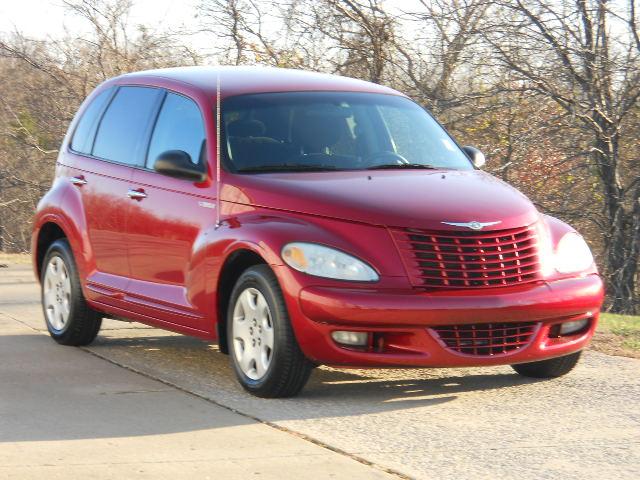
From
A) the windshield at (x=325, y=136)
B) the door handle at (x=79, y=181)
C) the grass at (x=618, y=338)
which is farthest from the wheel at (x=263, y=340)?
the grass at (x=618, y=338)

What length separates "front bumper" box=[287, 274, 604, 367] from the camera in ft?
22.2

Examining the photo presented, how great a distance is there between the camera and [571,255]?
24.8 feet

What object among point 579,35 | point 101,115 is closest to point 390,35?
point 579,35

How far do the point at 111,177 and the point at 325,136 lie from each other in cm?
161

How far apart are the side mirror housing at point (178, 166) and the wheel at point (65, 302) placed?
170 centimetres

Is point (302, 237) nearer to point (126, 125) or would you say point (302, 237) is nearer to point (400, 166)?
point (400, 166)

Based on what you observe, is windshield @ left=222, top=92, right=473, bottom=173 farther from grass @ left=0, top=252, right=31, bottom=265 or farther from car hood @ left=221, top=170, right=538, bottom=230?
grass @ left=0, top=252, right=31, bottom=265

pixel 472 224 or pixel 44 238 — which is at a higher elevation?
pixel 472 224

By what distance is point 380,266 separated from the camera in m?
6.84

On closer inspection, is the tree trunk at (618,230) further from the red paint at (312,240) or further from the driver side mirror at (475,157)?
the red paint at (312,240)

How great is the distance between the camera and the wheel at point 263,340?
697 cm

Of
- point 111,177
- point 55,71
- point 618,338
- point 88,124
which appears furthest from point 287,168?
point 55,71

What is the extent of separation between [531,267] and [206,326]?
1927 millimetres

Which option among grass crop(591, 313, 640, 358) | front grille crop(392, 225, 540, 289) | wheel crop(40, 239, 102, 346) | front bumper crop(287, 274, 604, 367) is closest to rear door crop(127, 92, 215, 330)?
wheel crop(40, 239, 102, 346)
